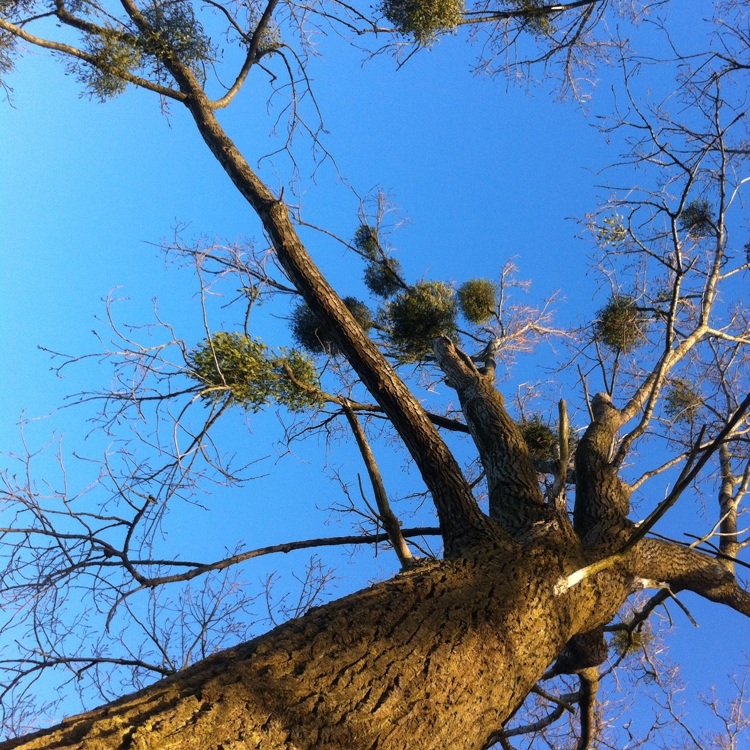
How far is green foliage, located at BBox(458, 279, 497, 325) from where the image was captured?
5.95m

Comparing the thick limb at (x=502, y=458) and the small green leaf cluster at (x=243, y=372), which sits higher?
the small green leaf cluster at (x=243, y=372)

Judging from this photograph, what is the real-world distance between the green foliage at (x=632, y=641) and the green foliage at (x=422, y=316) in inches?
112

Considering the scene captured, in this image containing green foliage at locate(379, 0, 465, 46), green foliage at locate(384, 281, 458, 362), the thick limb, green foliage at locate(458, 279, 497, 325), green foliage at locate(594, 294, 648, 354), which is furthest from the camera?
green foliage at locate(458, 279, 497, 325)

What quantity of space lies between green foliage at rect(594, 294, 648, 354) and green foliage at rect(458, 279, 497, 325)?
3.79 feet

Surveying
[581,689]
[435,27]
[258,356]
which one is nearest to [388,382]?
[258,356]

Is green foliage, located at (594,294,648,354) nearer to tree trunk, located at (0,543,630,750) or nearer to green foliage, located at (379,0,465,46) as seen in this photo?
green foliage, located at (379,0,465,46)

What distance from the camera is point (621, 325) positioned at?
5086mm

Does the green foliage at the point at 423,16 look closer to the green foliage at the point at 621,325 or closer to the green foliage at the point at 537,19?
the green foliage at the point at 537,19

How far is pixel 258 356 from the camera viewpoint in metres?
3.57

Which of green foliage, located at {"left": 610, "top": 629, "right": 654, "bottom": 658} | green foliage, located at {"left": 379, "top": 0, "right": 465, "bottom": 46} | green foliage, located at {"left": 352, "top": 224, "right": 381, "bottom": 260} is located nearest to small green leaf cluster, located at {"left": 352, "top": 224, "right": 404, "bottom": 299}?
green foliage, located at {"left": 352, "top": 224, "right": 381, "bottom": 260}

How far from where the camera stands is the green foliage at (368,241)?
20.1 feet

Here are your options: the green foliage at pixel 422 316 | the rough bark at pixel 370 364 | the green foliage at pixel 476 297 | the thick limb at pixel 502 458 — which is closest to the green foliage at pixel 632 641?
the thick limb at pixel 502 458

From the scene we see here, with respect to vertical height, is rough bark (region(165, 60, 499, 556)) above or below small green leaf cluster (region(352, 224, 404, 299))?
below

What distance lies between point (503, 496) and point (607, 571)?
0.61 metres
